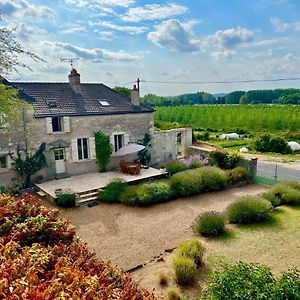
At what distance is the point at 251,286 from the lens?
4965 mm

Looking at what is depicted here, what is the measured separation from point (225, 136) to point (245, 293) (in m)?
39.1

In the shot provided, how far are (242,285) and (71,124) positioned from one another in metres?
14.0

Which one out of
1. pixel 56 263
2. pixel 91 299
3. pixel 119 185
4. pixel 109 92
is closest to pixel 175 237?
pixel 119 185

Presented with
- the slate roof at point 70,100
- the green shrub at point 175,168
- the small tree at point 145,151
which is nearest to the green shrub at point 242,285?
the green shrub at point 175,168

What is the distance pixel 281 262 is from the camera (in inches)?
333

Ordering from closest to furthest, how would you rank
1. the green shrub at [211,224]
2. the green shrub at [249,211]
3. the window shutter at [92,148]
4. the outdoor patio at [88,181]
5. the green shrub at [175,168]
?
the green shrub at [211,224], the green shrub at [249,211], the outdoor patio at [88,181], the green shrub at [175,168], the window shutter at [92,148]

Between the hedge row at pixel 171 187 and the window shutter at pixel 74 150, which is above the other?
the window shutter at pixel 74 150

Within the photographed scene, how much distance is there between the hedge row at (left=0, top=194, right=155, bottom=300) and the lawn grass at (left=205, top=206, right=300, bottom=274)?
14.8 ft

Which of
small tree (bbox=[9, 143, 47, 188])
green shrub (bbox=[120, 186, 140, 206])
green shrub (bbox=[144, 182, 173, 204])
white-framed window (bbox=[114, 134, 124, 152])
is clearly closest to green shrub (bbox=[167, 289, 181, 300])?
green shrub (bbox=[120, 186, 140, 206])

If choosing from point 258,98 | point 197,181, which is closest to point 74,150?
point 197,181

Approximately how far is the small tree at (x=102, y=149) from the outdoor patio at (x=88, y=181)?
0.63 meters

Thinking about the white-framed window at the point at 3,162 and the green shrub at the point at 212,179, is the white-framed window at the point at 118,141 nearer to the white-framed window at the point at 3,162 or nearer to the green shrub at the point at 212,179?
the green shrub at the point at 212,179

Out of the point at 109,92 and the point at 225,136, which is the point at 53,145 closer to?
the point at 109,92

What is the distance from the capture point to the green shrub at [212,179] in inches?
613
